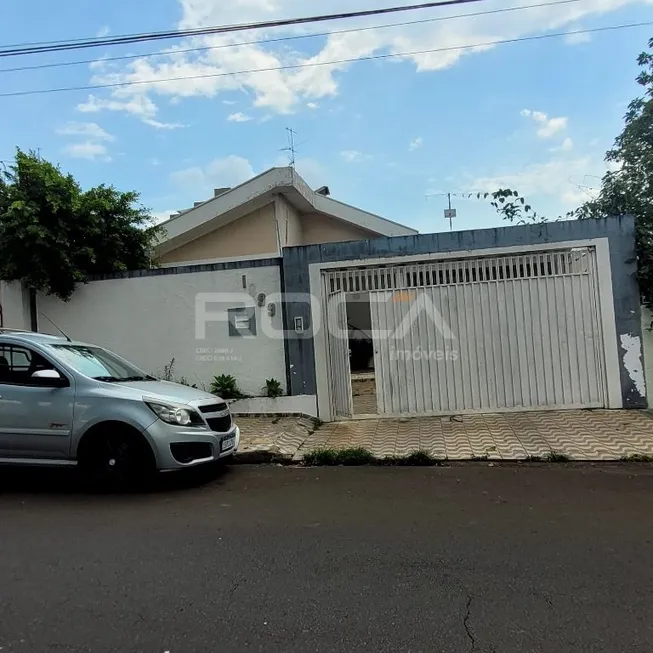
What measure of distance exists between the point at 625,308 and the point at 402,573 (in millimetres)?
7134

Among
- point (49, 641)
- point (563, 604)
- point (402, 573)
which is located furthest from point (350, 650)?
point (49, 641)

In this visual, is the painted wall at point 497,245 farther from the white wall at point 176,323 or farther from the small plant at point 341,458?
the small plant at point 341,458

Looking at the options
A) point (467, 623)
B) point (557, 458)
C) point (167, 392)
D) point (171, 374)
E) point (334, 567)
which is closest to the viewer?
point (467, 623)

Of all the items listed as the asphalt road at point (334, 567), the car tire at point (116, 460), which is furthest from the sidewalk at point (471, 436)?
the car tire at point (116, 460)

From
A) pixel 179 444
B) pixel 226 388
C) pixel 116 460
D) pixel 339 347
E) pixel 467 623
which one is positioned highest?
pixel 339 347

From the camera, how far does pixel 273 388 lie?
9.69m

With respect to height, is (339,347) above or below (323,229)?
below

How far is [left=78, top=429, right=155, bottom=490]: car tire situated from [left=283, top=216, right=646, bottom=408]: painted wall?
4290mm

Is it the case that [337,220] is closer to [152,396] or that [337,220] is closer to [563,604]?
[152,396]

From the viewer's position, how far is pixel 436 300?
371 inches

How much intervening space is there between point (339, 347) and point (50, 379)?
4991 millimetres

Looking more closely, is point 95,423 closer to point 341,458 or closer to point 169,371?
point 341,458

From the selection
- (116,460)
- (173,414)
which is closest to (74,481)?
(116,460)

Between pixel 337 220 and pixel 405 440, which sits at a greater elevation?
pixel 337 220
